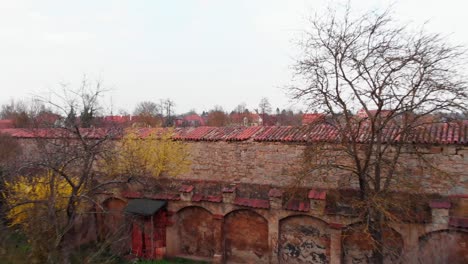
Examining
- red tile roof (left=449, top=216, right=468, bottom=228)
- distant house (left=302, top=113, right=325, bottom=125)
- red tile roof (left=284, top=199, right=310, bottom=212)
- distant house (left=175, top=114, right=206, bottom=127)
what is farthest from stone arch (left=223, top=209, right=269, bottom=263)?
distant house (left=175, top=114, right=206, bottom=127)

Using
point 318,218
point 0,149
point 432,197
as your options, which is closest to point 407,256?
point 432,197

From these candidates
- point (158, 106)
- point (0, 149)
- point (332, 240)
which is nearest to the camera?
point (332, 240)

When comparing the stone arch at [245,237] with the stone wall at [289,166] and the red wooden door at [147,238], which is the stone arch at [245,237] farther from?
the red wooden door at [147,238]

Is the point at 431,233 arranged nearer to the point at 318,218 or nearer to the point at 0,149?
the point at 318,218

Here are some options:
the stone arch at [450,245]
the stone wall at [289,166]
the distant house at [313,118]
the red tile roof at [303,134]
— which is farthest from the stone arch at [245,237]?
the stone arch at [450,245]

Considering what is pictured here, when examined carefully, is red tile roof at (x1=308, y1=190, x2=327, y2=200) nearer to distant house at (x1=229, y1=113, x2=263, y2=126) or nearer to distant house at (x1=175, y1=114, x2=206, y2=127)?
distant house at (x1=229, y1=113, x2=263, y2=126)

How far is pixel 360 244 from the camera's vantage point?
37.7ft

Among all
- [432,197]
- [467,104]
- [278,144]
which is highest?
[467,104]

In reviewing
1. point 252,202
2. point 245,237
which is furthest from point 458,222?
point 245,237

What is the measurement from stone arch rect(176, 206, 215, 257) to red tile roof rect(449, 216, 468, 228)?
28.0ft

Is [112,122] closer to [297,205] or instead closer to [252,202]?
[252,202]

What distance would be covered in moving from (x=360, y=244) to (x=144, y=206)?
8551 mm

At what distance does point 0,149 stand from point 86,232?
7170mm

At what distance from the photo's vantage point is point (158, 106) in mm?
62312
